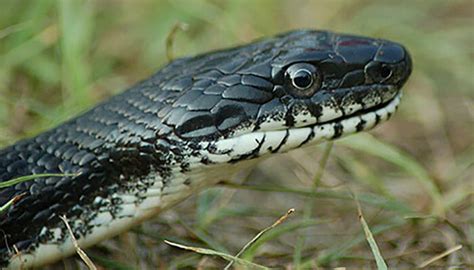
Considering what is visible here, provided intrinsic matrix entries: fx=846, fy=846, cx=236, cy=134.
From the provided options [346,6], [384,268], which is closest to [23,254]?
[384,268]

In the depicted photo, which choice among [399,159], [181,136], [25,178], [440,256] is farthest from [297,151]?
[25,178]

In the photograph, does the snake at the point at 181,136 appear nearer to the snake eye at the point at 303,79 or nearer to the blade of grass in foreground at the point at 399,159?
the snake eye at the point at 303,79

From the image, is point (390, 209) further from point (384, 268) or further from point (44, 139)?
point (44, 139)

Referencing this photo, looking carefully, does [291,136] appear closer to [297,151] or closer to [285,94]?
[285,94]

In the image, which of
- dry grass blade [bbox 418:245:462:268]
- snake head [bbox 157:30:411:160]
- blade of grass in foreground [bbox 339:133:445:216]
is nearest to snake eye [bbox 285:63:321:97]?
snake head [bbox 157:30:411:160]

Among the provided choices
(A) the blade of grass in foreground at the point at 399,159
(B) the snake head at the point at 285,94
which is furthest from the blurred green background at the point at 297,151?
(B) the snake head at the point at 285,94

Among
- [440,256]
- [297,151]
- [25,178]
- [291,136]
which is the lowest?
[25,178]

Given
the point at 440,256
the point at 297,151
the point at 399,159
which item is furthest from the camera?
the point at 297,151
